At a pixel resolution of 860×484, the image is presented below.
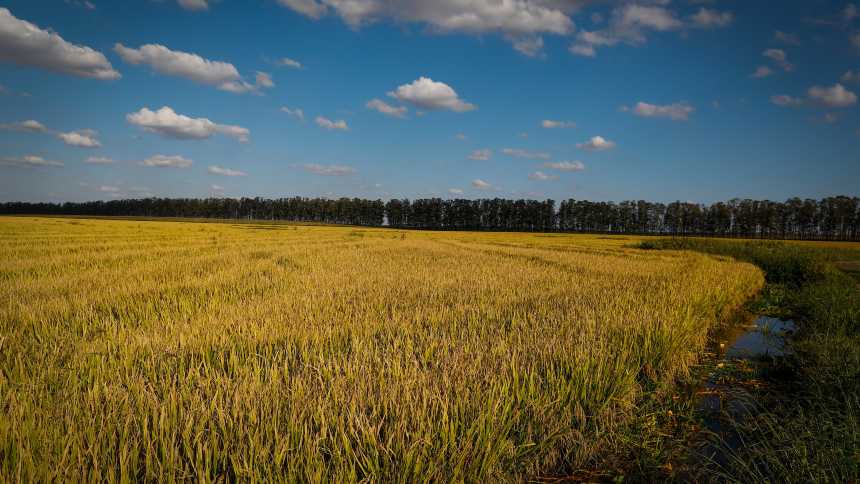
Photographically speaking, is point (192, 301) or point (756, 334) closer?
point (192, 301)

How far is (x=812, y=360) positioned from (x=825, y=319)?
3.56m

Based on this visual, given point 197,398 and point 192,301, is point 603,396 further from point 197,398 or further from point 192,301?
point 192,301

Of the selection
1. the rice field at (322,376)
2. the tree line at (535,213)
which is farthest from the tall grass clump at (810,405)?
the tree line at (535,213)

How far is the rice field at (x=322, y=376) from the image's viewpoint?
2047 millimetres

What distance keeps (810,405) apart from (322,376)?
503cm

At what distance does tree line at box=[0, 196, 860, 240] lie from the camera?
9100cm

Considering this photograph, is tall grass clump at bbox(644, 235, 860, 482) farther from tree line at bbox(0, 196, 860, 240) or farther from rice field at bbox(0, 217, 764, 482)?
tree line at bbox(0, 196, 860, 240)

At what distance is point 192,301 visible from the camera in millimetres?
6137

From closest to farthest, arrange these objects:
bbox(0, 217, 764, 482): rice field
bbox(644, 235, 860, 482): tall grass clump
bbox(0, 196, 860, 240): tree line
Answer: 1. bbox(0, 217, 764, 482): rice field
2. bbox(644, 235, 860, 482): tall grass clump
3. bbox(0, 196, 860, 240): tree line

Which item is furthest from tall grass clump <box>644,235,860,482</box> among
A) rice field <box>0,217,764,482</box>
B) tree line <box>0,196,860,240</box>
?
tree line <box>0,196,860,240</box>

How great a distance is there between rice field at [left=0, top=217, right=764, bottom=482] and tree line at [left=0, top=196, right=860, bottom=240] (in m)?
117

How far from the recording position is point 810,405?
3.88m

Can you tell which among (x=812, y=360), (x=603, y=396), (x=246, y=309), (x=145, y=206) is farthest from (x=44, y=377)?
(x=145, y=206)

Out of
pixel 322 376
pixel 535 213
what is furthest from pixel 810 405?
pixel 535 213
